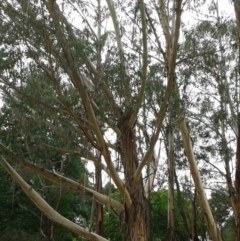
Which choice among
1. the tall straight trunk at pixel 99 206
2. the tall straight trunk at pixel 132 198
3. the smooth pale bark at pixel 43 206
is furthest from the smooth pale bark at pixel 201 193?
the smooth pale bark at pixel 43 206

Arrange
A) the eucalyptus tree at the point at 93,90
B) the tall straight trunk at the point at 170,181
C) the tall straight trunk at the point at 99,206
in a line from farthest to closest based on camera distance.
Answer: the tall straight trunk at the point at 170,181, the tall straight trunk at the point at 99,206, the eucalyptus tree at the point at 93,90

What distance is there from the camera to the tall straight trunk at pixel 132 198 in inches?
332

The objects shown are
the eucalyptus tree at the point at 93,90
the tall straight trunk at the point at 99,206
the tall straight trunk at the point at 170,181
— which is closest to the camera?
the eucalyptus tree at the point at 93,90

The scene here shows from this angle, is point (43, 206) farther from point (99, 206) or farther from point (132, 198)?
point (99, 206)

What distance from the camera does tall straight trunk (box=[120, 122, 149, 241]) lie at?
8.43m

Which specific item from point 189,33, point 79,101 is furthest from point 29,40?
point 189,33

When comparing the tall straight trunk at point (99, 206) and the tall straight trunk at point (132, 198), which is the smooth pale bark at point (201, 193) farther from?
the tall straight trunk at point (99, 206)

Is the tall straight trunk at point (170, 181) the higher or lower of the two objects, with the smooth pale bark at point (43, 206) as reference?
higher

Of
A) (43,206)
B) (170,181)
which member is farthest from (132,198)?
(170,181)

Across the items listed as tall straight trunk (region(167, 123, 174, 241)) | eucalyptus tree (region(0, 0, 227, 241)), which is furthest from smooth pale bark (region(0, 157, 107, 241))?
tall straight trunk (region(167, 123, 174, 241))

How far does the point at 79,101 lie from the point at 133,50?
1518mm

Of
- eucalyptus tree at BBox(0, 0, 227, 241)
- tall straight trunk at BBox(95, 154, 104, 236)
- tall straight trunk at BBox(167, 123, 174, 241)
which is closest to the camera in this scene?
eucalyptus tree at BBox(0, 0, 227, 241)

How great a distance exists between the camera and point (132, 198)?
855 centimetres

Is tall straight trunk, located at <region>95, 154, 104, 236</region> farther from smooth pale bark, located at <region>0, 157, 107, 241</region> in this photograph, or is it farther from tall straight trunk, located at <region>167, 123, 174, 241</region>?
smooth pale bark, located at <region>0, 157, 107, 241</region>
